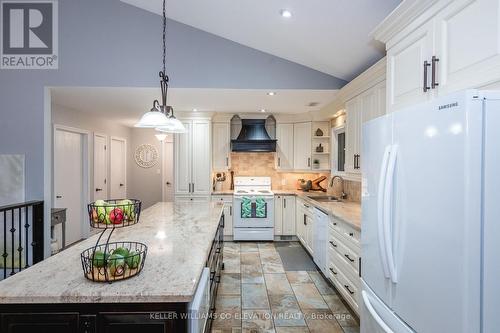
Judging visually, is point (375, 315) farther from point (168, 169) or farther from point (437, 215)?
point (168, 169)

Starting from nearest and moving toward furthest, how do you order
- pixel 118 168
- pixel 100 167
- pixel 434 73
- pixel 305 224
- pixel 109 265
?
pixel 109 265, pixel 434 73, pixel 305 224, pixel 100 167, pixel 118 168

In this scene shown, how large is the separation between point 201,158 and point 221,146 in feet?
1.53

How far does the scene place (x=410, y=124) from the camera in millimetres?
1304

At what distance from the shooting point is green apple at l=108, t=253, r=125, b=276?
49.5 inches

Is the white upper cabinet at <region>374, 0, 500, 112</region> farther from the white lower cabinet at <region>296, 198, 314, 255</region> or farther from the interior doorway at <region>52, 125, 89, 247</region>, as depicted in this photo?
the interior doorway at <region>52, 125, 89, 247</region>

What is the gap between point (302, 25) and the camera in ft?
8.89

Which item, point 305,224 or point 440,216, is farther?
point 305,224

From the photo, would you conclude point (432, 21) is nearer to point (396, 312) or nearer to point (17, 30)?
point (396, 312)

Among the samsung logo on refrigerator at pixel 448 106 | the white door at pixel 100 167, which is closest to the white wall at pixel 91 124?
the white door at pixel 100 167

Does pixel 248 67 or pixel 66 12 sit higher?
pixel 66 12

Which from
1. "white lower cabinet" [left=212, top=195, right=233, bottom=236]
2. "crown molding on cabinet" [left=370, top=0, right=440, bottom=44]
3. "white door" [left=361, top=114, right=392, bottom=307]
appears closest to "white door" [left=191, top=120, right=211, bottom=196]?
"white lower cabinet" [left=212, top=195, right=233, bottom=236]

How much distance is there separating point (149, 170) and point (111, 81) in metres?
3.98

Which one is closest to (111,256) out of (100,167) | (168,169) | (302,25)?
(302,25)

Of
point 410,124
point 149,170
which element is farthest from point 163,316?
point 149,170
